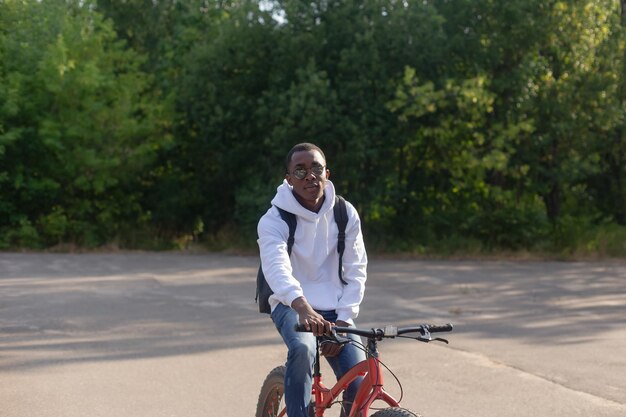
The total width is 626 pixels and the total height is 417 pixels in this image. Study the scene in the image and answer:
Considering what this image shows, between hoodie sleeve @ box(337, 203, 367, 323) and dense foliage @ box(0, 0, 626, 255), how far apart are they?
1643 centimetres

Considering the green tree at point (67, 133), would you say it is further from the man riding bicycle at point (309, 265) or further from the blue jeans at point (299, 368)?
the blue jeans at point (299, 368)

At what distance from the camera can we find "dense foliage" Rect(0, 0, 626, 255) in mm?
22734

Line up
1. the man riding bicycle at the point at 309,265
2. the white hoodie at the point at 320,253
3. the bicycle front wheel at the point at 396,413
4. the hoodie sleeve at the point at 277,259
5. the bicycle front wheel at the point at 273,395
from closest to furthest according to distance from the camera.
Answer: the bicycle front wheel at the point at 396,413
the hoodie sleeve at the point at 277,259
the man riding bicycle at the point at 309,265
the white hoodie at the point at 320,253
the bicycle front wheel at the point at 273,395

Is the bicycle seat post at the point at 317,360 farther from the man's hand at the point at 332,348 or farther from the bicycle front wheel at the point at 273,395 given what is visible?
the bicycle front wheel at the point at 273,395

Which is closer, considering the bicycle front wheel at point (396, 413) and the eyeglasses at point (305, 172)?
the bicycle front wheel at point (396, 413)

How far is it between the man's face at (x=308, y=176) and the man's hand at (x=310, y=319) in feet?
1.97

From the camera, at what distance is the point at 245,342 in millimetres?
10953

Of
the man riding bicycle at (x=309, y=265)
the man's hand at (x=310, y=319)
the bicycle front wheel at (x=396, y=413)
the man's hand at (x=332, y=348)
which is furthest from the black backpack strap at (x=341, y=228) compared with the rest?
the bicycle front wheel at (x=396, y=413)

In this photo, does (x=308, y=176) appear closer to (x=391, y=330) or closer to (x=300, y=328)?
(x=300, y=328)

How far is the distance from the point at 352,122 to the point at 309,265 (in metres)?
17.3

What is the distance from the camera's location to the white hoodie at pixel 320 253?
5391 mm

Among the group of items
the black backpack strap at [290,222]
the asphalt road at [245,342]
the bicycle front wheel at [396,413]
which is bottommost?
the asphalt road at [245,342]

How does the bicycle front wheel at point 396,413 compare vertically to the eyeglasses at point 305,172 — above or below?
below

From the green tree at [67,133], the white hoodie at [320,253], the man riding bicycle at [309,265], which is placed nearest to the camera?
the man riding bicycle at [309,265]
